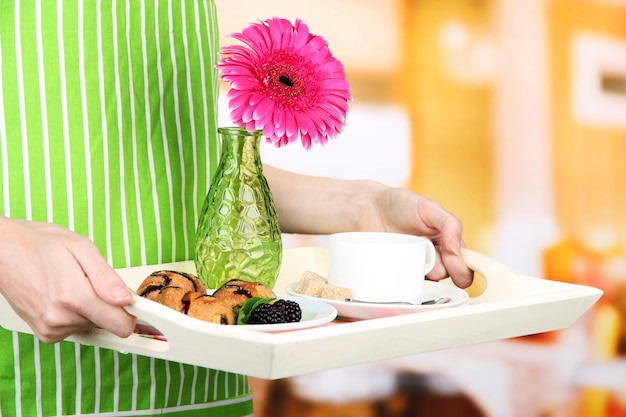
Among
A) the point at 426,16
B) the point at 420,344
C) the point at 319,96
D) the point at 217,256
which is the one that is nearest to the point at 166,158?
the point at 217,256

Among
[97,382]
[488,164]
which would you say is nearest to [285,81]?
[97,382]

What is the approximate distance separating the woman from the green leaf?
1.01 feet

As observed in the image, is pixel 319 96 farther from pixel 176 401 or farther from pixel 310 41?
pixel 176 401

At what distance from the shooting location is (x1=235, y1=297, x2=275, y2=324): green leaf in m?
0.81

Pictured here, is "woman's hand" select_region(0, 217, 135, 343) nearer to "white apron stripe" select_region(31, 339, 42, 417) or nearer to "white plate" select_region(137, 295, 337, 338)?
"white plate" select_region(137, 295, 337, 338)

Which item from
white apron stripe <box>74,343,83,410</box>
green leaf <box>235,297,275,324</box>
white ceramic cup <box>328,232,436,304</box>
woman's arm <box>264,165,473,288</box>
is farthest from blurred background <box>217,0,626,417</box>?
green leaf <box>235,297,275,324</box>

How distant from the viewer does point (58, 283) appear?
2.48 ft

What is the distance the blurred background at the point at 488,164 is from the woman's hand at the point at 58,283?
1428mm

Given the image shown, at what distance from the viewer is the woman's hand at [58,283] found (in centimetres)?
74

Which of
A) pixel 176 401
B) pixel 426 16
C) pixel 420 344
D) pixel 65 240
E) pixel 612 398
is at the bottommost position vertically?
pixel 612 398

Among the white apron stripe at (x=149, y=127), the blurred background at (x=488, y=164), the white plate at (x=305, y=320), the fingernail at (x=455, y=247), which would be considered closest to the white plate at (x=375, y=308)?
the white plate at (x=305, y=320)

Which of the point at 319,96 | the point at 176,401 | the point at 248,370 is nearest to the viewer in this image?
the point at 248,370

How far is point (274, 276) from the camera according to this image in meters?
1.02

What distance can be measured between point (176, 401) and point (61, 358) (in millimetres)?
160
